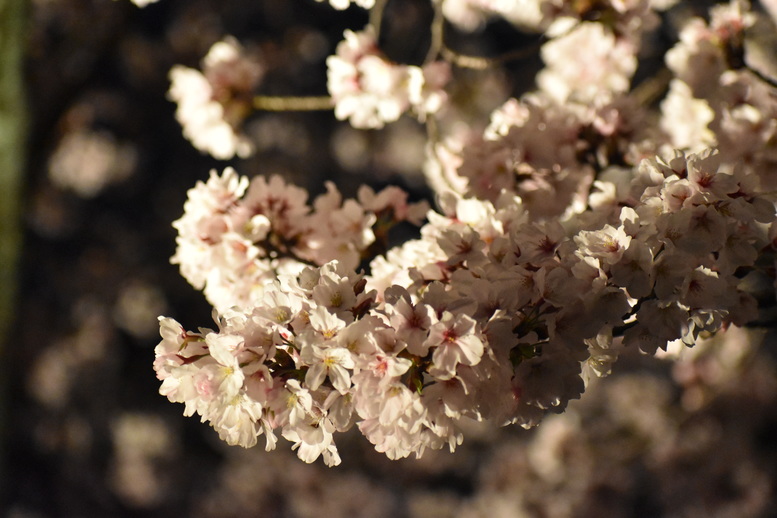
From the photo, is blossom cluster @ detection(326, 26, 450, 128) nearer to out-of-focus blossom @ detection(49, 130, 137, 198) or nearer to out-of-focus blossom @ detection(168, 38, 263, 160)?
out-of-focus blossom @ detection(168, 38, 263, 160)

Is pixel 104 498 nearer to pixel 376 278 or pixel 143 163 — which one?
pixel 143 163

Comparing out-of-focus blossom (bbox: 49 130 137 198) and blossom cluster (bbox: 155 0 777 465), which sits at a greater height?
blossom cluster (bbox: 155 0 777 465)

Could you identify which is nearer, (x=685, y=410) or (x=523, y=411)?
(x=523, y=411)

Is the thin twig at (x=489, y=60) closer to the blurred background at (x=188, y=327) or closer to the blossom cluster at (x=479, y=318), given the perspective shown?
the blossom cluster at (x=479, y=318)

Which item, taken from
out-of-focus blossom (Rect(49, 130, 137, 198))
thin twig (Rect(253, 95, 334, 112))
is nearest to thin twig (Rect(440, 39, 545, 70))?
thin twig (Rect(253, 95, 334, 112))

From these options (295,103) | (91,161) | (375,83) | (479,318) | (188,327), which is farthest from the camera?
(91,161)

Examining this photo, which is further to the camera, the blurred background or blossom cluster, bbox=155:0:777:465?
the blurred background

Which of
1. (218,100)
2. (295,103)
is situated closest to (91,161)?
(218,100)

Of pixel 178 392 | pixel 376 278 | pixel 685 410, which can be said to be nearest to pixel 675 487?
pixel 685 410

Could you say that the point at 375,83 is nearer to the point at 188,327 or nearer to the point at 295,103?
the point at 295,103
